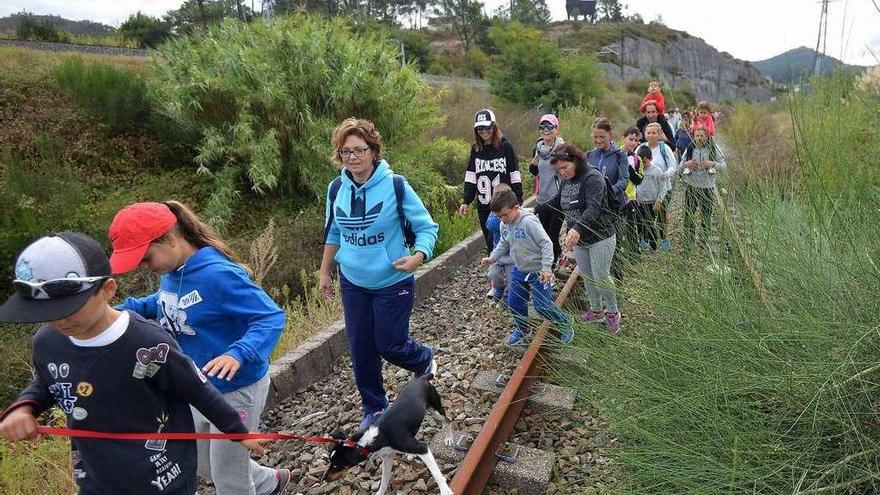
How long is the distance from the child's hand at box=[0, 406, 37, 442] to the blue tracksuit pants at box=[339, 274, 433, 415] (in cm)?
176

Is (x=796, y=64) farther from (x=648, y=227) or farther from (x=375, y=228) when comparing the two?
(x=375, y=228)

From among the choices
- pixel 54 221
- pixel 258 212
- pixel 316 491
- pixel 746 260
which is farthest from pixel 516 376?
pixel 54 221

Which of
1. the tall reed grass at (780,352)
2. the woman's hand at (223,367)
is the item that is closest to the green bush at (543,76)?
the tall reed grass at (780,352)

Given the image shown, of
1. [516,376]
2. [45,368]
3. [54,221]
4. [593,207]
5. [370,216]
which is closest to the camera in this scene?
[45,368]

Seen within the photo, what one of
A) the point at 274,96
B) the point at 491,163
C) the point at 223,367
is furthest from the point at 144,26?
the point at 223,367

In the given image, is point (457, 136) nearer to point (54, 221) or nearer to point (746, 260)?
point (54, 221)

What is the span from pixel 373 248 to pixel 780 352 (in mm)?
2139

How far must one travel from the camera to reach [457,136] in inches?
599

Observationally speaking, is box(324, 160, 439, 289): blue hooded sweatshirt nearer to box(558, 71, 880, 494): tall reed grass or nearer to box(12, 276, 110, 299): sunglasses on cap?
box(558, 71, 880, 494): tall reed grass

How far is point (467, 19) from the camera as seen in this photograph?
218ft

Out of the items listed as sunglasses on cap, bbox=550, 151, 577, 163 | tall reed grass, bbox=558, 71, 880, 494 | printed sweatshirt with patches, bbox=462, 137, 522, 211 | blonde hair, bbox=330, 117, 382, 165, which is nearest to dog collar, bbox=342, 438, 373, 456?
tall reed grass, bbox=558, 71, 880, 494

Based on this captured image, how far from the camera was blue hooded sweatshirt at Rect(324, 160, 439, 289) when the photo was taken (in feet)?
10.6

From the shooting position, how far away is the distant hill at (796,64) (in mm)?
1971

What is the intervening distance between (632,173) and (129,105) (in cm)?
1150
